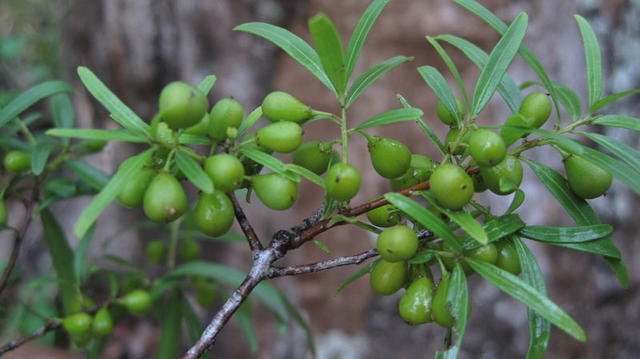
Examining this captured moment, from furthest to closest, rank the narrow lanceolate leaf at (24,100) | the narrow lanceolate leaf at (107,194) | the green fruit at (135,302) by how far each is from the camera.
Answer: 1. the green fruit at (135,302)
2. the narrow lanceolate leaf at (24,100)
3. the narrow lanceolate leaf at (107,194)

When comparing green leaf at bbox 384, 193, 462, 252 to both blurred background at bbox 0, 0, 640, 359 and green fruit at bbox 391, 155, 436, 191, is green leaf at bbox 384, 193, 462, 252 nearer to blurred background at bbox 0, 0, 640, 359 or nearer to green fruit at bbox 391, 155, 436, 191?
green fruit at bbox 391, 155, 436, 191

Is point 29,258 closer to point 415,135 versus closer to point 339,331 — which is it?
point 339,331

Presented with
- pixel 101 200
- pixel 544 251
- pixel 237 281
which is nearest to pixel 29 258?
pixel 237 281

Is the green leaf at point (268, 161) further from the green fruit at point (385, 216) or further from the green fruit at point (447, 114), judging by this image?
the green fruit at point (447, 114)

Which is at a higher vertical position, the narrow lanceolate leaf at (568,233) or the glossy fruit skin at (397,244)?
the glossy fruit skin at (397,244)

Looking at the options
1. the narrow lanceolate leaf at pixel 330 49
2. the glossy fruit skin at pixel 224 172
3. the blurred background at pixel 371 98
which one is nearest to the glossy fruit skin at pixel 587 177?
the narrow lanceolate leaf at pixel 330 49

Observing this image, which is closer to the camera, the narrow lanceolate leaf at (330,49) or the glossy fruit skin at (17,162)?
the narrow lanceolate leaf at (330,49)

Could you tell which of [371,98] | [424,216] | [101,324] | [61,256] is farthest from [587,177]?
[371,98]
